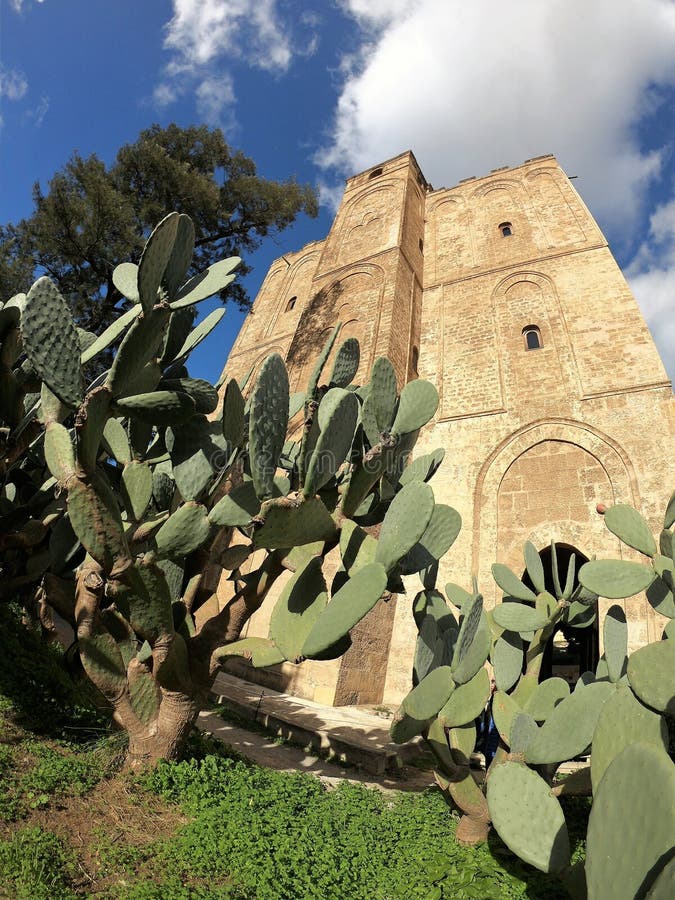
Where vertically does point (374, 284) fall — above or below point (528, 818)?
above

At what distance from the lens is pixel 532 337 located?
1062 cm

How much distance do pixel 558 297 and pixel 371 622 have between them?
786 centimetres

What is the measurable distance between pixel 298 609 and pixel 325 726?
12.8ft

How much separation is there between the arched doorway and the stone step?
78.3 inches

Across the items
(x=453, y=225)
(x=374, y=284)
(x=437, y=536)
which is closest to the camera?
(x=437, y=536)

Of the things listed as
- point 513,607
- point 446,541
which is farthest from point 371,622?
point 446,541

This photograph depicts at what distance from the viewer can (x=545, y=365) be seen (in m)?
9.91

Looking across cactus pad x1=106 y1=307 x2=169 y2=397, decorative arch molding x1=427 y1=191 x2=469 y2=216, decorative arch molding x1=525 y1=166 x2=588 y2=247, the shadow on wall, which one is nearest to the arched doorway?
cactus pad x1=106 y1=307 x2=169 y2=397

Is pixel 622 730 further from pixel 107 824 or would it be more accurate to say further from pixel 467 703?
pixel 107 824

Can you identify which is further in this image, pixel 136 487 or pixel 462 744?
pixel 462 744

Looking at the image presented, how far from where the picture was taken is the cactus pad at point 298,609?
8.00 feet

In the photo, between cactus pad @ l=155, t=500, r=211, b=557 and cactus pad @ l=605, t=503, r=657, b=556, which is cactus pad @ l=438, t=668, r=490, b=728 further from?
cactus pad @ l=155, t=500, r=211, b=557

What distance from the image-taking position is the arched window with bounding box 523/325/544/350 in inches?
411

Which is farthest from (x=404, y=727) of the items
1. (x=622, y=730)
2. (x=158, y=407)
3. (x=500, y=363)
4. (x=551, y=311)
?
(x=551, y=311)
